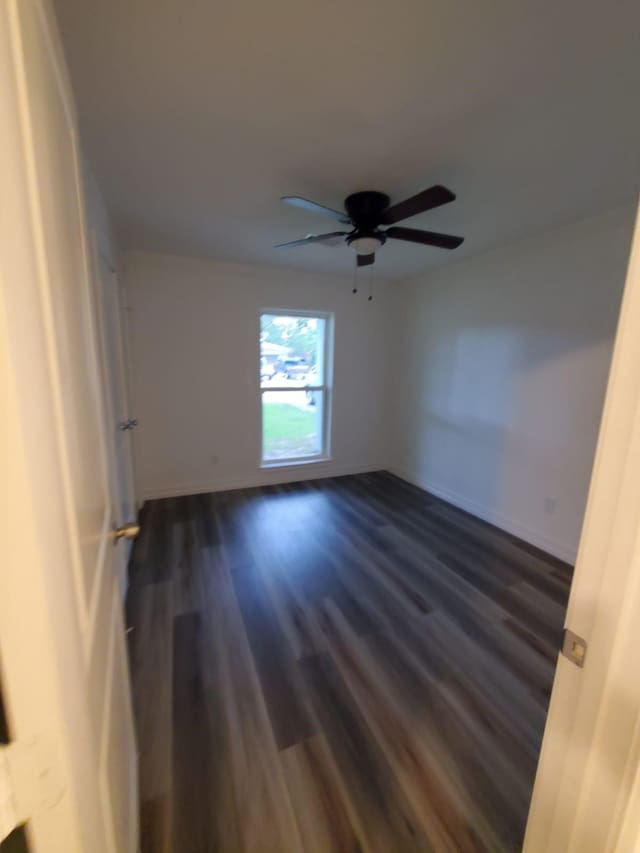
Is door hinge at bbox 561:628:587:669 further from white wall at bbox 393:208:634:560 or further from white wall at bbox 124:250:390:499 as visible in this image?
white wall at bbox 124:250:390:499

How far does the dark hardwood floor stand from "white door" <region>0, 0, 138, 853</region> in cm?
73

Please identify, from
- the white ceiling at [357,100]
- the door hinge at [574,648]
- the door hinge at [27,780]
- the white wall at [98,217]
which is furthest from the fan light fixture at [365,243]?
the door hinge at [27,780]

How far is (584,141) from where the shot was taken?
5.21 feet

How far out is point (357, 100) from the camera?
1.38 meters

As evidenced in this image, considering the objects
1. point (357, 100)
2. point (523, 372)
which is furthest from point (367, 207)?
point (523, 372)

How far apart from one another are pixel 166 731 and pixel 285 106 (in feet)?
8.48

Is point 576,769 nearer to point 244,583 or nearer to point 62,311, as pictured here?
point 62,311

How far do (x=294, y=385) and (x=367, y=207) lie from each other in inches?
92.4

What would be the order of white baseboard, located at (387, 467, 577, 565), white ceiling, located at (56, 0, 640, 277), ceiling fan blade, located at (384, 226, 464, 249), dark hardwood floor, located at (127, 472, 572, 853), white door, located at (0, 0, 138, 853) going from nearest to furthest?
1. white door, located at (0, 0, 138, 853)
2. white ceiling, located at (56, 0, 640, 277)
3. dark hardwood floor, located at (127, 472, 572, 853)
4. ceiling fan blade, located at (384, 226, 464, 249)
5. white baseboard, located at (387, 467, 577, 565)

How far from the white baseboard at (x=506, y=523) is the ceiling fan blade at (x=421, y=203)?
2.54 metres

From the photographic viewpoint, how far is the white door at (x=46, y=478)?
327mm

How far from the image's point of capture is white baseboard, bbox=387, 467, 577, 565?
270cm

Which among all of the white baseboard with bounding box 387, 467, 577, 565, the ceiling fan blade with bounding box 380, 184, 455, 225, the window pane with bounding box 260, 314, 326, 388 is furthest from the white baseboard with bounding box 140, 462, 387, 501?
the ceiling fan blade with bounding box 380, 184, 455, 225

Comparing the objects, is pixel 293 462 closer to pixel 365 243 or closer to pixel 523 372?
pixel 523 372
